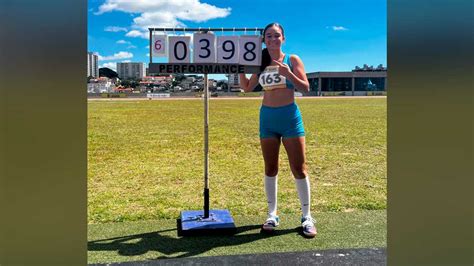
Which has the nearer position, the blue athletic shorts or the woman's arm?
the blue athletic shorts

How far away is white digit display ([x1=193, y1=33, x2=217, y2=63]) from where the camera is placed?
11.1ft

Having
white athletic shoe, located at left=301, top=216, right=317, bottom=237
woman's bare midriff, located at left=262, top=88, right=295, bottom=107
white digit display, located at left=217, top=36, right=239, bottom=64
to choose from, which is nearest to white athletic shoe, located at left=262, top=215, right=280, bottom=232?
white athletic shoe, located at left=301, top=216, right=317, bottom=237

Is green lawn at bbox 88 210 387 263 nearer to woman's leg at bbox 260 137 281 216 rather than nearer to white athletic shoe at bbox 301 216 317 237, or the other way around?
white athletic shoe at bbox 301 216 317 237

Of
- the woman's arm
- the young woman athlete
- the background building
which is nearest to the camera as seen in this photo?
the young woman athlete

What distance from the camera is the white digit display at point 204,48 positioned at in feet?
11.1

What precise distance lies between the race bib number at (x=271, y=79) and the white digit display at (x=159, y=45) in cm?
80

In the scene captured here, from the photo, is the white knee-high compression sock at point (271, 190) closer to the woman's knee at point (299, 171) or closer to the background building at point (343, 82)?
the woman's knee at point (299, 171)

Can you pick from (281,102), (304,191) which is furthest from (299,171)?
(281,102)

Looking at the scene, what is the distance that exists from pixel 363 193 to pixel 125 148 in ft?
17.7

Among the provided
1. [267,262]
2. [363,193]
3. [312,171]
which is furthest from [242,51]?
[312,171]

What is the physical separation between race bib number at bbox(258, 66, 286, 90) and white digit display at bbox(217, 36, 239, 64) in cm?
25

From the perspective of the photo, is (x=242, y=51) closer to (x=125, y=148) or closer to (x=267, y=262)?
(x=267, y=262)

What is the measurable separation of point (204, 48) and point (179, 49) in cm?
20
